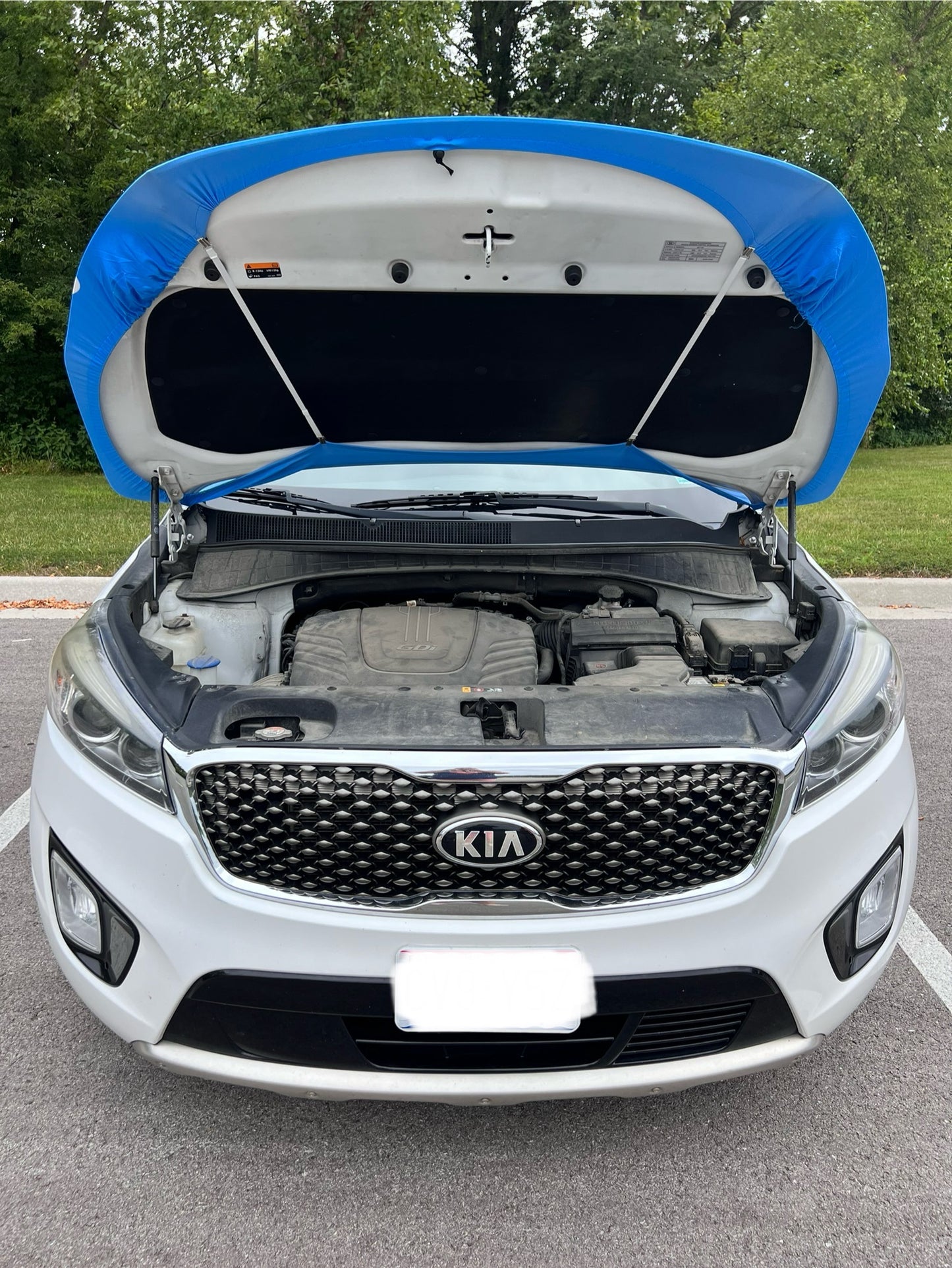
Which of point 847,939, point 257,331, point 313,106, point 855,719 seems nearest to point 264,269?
point 257,331

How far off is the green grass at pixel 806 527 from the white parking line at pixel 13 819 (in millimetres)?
4281

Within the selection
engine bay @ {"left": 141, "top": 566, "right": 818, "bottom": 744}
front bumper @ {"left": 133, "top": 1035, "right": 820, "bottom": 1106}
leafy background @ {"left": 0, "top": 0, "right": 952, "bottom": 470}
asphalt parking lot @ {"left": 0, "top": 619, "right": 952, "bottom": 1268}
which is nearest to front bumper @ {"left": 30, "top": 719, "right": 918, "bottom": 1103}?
front bumper @ {"left": 133, "top": 1035, "right": 820, "bottom": 1106}

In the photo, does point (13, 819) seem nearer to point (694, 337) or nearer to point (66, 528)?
point (694, 337)

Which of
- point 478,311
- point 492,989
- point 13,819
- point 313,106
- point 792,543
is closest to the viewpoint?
point 492,989

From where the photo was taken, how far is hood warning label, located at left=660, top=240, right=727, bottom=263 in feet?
8.07

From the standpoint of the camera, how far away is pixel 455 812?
1876 mm

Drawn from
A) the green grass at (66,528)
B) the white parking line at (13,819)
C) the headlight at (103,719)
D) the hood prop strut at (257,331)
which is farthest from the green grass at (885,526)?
the green grass at (66,528)

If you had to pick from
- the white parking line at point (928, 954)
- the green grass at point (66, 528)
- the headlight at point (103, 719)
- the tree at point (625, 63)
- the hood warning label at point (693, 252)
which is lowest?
the green grass at point (66, 528)

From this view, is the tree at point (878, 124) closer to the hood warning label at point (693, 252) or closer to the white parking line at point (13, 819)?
the hood warning label at point (693, 252)

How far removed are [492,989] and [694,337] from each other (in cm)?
193

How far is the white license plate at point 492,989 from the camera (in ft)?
6.03

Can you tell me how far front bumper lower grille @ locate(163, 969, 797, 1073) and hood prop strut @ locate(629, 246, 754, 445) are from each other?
1.73 meters

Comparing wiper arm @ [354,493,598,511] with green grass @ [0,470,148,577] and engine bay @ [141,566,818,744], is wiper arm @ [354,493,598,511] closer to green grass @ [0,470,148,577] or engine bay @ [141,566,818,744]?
engine bay @ [141,566,818,744]

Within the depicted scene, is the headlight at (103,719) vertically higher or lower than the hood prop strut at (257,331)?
lower
